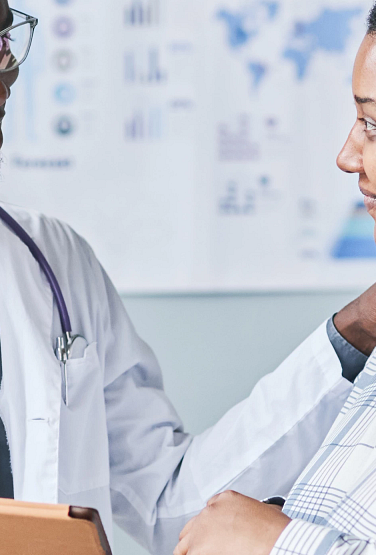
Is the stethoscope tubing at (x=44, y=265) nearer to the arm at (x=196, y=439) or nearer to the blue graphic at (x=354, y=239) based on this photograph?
the arm at (x=196, y=439)

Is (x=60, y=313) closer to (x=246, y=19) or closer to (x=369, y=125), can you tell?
(x=369, y=125)

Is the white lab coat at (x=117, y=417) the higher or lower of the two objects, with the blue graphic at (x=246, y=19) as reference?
lower

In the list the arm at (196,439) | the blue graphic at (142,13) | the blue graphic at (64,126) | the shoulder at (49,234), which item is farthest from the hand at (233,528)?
the blue graphic at (142,13)

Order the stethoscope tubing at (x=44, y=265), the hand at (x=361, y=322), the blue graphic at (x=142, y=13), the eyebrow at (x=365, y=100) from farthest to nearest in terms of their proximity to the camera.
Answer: the blue graphic at (x=142, y=13) → the stethoscope tubing at (x=44, y=265) → the hand at (x=361, y=322) → the eyebrow at (x=365, y=100)

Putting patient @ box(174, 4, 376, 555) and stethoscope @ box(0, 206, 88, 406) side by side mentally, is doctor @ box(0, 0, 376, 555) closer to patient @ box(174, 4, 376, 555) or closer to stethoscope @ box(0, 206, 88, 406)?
stethoscope @ box(0, 206, 88, 406)

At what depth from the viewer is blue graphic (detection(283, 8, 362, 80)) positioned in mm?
1572

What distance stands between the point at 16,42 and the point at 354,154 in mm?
522

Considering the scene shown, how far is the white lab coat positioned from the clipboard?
342 millimetres

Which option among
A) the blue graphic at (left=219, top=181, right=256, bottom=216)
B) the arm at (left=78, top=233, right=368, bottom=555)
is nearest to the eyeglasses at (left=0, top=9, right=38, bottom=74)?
the arm at (left=78, top=233, right=368, bottom=555)

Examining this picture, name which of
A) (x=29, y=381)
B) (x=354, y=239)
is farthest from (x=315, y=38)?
(x=29, y=381)

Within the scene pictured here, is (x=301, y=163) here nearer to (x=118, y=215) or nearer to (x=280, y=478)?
(x=118, y=215)

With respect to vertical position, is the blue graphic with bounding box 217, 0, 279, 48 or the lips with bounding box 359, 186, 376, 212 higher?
the blue graphic with bounding box 217, 0, 279, 48

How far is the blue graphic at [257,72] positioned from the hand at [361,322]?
2.97 ft

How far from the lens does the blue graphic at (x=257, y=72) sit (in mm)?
1581
